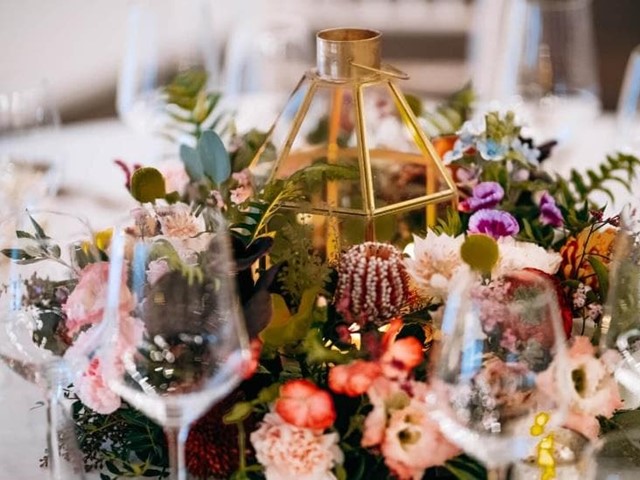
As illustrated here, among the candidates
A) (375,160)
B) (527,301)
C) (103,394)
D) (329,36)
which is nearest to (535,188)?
(375,160)

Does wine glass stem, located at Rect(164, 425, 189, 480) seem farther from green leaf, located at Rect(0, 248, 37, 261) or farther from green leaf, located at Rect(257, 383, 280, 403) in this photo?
green leaf, located at Rect(0, 248, 37, 261)

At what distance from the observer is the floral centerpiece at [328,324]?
2.81 feet

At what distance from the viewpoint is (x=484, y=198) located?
115cm

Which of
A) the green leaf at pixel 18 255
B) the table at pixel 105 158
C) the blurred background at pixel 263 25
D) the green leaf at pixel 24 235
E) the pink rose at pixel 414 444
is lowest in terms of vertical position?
the blurred background at pixel 263 25

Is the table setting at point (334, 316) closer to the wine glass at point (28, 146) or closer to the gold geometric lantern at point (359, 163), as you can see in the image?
the gold geometric lantern at point (359, 163)

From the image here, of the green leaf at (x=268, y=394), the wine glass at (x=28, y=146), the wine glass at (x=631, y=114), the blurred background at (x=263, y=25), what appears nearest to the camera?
the green leaf at (x=268, y=394)

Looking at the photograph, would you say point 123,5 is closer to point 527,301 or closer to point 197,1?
point 197,1

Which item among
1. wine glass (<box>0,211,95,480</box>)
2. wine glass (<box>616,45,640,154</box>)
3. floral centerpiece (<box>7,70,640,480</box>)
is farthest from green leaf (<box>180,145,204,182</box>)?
wine glass (<box>616,45,640,154</box>)

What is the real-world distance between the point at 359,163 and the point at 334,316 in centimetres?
16

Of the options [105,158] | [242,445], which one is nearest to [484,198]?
[242,445]

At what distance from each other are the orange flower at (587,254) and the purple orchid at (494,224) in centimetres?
6

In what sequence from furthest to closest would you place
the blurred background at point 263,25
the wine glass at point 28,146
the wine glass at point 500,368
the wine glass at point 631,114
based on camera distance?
the blurred background at point 263,25
the wine glass at point 631,114
the wine glass at point 28,146
the wine glass at point 500,368

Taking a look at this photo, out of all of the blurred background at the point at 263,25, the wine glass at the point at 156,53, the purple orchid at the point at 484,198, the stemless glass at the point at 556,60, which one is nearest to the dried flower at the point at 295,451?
the purple orchid at the point at 484,198

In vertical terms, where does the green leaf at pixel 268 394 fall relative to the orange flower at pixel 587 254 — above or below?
below
